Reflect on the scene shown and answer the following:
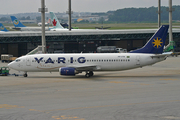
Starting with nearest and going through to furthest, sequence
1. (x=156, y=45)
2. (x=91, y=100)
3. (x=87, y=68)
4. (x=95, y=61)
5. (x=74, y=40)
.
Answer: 1. (x=91, y=100)
2. (x=87, y=68)
3. (x=95, y=61)
4. (x=156, y=45)
5. (x=74, y=40)

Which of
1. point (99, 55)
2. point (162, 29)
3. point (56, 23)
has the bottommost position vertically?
point (99, 55)

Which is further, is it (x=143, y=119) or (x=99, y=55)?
(x=99, y=55)

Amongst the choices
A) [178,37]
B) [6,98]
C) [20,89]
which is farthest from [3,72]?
[178,37]

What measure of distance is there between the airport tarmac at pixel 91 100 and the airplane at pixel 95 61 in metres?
3.70

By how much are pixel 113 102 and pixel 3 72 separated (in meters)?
25.5

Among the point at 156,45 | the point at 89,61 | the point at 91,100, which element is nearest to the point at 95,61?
the point at 89,61

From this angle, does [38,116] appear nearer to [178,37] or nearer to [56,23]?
[178,37]

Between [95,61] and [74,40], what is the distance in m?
38.4

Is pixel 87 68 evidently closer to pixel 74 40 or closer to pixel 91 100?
pixel 91 100

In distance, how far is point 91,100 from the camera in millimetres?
26641

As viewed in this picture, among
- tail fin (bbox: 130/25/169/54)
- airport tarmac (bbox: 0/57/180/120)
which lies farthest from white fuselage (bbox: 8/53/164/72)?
airport tarmac (bbox: 0/57/180/120)

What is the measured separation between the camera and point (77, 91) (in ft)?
103

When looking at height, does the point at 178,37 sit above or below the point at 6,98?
above

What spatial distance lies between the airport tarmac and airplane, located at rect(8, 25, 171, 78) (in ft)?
12.1
